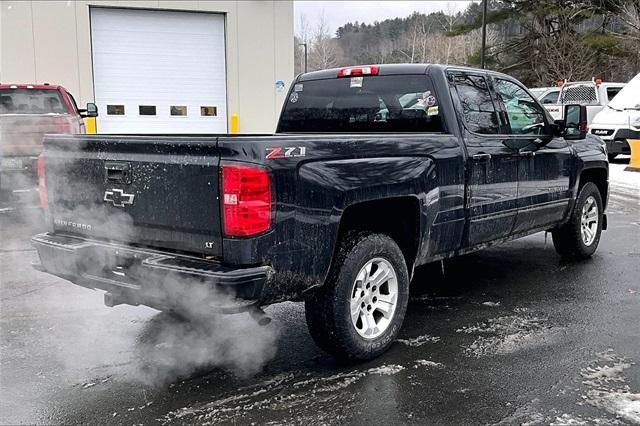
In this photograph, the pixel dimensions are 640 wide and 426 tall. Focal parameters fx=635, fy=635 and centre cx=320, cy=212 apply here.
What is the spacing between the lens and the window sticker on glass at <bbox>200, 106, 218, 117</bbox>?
770 inches

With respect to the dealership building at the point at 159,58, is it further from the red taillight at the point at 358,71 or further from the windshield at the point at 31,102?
the red taillight at the point at 358,71

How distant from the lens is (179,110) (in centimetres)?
1927

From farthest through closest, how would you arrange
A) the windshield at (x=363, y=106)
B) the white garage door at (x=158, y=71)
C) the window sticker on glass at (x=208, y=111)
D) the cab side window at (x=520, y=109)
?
the window sticker on glass at (x=208, y=111), the white garage door at (x=158, y=71), the cab side window at (x=520, y=109), the windshield at (x=363, y=106)

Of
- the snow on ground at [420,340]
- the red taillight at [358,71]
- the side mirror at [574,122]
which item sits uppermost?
the red taillight at [358,71]

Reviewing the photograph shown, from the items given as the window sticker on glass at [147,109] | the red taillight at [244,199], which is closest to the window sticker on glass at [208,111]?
the window sticker on glass at [147,109]

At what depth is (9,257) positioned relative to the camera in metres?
6.94

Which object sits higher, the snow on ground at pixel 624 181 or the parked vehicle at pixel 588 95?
A: the parked vehicle at pixel 588 95

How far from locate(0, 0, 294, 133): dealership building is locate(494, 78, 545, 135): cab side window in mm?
14665

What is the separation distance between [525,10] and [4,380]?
129ft

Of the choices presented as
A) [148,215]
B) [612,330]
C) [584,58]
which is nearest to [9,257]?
[148,215]

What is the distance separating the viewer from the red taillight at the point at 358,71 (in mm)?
5125

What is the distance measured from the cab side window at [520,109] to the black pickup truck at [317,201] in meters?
0.03

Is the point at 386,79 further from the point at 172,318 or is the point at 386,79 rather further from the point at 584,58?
the point at 584,58

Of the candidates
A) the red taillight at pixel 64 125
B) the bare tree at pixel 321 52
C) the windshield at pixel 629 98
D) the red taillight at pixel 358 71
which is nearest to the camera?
the red taillight at pixel 358 71
